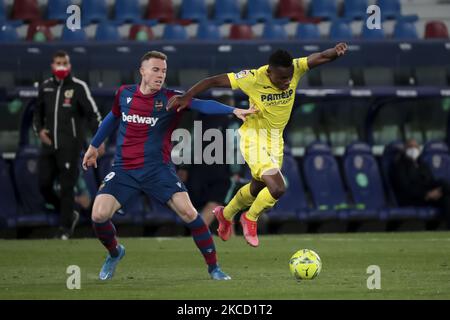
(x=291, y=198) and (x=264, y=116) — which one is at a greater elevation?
(x=291, y=198)

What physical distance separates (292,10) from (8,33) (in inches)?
197

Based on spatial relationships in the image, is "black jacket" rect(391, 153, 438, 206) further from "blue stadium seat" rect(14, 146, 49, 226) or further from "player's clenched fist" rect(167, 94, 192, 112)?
"player's clenched fist" rect(167, 94, 192, 112)

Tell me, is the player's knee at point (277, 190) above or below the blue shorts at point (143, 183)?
above

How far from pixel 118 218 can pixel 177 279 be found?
6928mm

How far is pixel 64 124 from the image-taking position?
17484 millimetres

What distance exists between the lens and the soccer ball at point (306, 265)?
11484mm

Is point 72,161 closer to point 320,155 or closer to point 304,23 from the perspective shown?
point 320,155

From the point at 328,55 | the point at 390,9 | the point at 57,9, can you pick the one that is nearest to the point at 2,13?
the point at 57,9

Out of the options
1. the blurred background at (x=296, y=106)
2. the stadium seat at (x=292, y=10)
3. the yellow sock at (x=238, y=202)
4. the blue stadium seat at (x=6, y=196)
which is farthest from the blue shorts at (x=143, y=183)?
the stadium seat at (x=292, y=10)

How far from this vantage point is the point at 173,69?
19.0 meters

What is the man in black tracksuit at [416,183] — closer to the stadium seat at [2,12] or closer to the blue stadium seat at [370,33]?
the blue stadium seat at [370,33]

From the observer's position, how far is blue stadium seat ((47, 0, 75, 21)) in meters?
21.3

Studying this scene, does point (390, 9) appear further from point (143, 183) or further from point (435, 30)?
point (143, 183)

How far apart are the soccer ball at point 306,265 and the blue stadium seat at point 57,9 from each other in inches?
417
